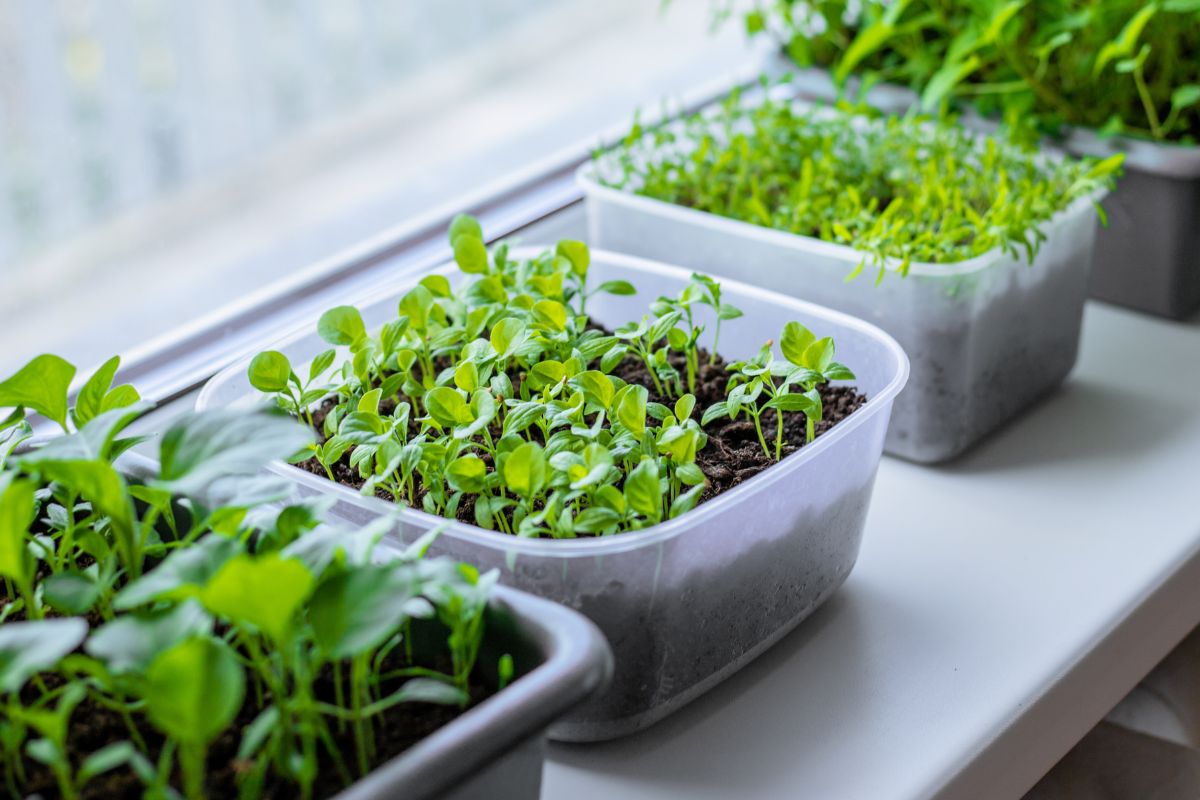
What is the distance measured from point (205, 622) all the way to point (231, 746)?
0.25ft

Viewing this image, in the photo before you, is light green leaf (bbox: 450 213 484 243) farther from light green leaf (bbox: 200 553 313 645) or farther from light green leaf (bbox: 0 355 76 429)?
light green leaf (bbox: 200 553 313 645)

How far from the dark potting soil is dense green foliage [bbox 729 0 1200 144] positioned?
0.70m

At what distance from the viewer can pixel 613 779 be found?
62 centimetres

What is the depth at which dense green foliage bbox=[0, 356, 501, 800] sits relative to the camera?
1.31 feet

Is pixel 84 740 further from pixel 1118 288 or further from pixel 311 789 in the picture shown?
pixel 1118 288

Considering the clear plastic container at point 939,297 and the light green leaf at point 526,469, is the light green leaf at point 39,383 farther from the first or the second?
the clear plastic container at point 939,297


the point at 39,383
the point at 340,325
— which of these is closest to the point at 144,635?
the point at 39,383

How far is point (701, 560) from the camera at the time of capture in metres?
0.60

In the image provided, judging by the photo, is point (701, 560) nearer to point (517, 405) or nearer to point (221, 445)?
point (517, 405)

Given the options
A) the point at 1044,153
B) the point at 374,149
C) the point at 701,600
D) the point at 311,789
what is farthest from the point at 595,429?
the point at 374,149

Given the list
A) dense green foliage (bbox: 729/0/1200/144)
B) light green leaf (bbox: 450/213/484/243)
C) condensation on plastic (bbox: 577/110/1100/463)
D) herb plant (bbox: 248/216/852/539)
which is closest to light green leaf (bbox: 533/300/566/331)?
herb plant (bbox: 248/216/852/539)

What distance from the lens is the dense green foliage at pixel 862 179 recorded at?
84 cm

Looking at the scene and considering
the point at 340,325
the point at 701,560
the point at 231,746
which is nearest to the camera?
the point at 231,746

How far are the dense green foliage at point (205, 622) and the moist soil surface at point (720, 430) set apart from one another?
0.12 metres
